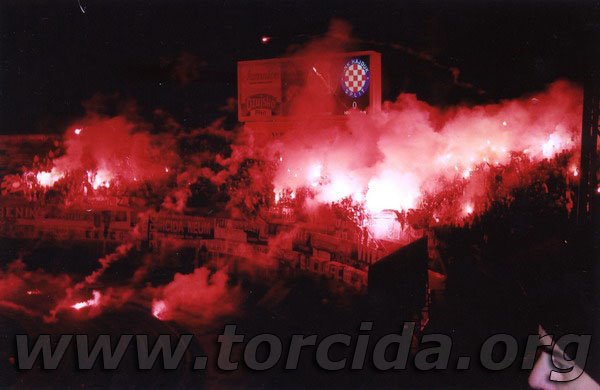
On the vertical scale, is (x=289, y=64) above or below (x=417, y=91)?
above

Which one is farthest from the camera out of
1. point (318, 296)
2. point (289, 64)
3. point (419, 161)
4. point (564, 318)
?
point (289, 64)

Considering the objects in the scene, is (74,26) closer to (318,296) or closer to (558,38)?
(318,296)

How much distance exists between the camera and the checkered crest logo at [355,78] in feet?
26.0

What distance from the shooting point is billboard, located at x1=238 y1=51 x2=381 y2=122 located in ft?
26.1

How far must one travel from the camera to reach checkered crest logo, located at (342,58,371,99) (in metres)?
7.92

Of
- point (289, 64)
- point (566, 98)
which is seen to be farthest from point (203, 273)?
point (566, 98)

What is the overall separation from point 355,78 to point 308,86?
914 millimetres

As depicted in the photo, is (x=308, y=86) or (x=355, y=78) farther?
(x=308, y=86)

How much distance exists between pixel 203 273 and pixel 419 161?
393cm

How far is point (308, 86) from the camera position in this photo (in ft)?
28.2

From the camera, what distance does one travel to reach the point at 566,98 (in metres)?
7.09

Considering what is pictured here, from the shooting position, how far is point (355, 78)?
8.02 meters

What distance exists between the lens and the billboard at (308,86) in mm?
7941

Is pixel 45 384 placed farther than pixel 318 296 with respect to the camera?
No
